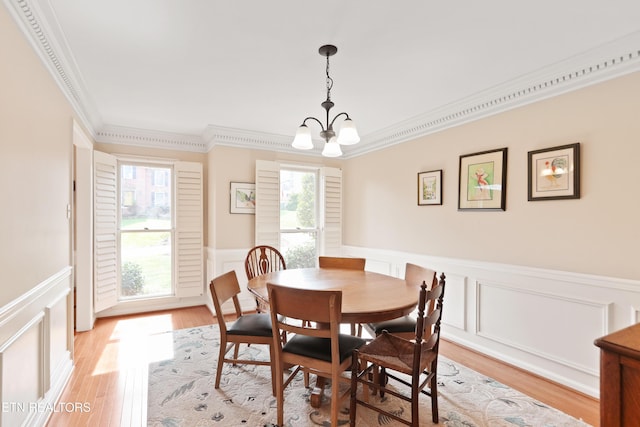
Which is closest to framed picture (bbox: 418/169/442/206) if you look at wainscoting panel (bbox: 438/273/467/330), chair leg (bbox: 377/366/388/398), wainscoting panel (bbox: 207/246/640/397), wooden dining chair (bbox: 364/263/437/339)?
wainscoting panel (bbox: 207/246/640/397)

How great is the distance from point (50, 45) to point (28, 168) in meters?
0.82

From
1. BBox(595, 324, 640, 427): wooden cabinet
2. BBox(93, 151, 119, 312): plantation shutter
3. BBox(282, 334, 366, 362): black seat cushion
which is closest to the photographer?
BBox(595, 324, 640, 427): wooden cabinet

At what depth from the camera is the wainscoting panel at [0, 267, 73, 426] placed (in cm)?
153

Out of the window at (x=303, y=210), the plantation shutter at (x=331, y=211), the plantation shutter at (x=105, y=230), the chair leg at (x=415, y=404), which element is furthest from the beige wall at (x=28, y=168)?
the plantation shutter at (x=331, y=211)

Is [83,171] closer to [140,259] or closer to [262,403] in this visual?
[140,259]

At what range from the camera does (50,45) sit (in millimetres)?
1958

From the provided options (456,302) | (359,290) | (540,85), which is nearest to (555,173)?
(540,85)

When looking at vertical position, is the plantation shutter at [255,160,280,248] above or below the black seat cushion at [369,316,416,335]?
above

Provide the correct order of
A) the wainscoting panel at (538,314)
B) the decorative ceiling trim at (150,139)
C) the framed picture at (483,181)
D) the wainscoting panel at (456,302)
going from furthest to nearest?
the decorative ceiling trim at (150,139) < the wainscoting panel at (456,302) < the framed picture at (483,181) < the wainscoting panel at (538,314)

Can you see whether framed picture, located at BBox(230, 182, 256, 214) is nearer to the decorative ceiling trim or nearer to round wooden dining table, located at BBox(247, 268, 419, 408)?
Result: the decorative ceiling trim

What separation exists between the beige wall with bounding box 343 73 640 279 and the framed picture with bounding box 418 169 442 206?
2.5 inches

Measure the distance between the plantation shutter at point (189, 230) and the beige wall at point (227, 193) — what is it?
181mm

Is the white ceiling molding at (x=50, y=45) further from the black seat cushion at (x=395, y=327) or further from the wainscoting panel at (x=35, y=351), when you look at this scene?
the black seat cushion at (x=395, y=327)

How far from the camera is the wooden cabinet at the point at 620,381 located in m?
0.91
